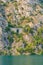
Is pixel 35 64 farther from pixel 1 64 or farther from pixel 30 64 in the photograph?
pixel 1 64

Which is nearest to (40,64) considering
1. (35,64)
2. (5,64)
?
(35,64)

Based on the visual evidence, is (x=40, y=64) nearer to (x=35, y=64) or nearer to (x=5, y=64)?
(x=35, y=64)

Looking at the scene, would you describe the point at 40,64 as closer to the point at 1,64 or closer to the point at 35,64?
the point at 35,64

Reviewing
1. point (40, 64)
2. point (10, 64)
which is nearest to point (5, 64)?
point (10, 64)

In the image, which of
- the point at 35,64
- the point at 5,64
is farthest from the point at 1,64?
the point at 35,64

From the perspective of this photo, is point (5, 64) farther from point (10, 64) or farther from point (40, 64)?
point (40, 64)
